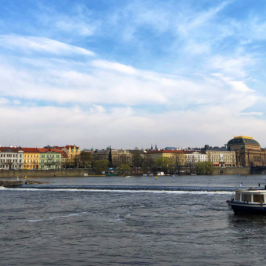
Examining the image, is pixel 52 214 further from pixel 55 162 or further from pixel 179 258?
pixel 55 162

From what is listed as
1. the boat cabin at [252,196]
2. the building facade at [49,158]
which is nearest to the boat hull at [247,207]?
the boat cabin at [252,196]

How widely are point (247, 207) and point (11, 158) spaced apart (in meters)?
162

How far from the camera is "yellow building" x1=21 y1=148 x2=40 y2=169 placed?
187038 millimetres

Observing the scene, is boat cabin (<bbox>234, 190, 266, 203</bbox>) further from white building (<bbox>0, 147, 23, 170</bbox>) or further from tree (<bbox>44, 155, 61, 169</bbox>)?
tree (<bbox>44, 155, 61, 169</bbox>)

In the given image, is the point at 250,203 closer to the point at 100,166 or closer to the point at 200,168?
the point at 100,166

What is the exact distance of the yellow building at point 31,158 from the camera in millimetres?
187038

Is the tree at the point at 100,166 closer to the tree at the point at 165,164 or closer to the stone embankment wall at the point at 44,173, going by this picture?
the stone embankment wall at the point at 44,173

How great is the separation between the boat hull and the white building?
512 feet

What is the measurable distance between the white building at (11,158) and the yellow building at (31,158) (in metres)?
2.38

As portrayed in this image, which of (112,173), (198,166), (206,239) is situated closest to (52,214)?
(206,239)

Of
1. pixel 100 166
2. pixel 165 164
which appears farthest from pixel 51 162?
pixel 165 164

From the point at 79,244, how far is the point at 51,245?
6.06ft

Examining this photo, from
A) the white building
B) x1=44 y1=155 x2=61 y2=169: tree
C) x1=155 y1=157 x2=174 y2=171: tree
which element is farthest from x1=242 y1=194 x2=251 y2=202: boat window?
x1=44 y1=155 x2=61 y2=169: tree

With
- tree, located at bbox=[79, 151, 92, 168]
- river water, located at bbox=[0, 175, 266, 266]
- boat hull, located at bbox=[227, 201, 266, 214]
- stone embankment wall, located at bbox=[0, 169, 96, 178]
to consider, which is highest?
tree, located at bbox=[79, 151, 92, 168]
